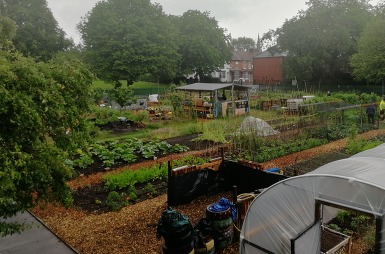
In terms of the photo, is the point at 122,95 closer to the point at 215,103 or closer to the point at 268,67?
the point at 215,103

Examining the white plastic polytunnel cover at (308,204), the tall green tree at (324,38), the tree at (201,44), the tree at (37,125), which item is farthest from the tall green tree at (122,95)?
the tree at (201,44)

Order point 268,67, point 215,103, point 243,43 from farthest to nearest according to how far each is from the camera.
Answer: point 243,43, point 268,67, point 215,103

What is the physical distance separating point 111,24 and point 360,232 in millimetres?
36824

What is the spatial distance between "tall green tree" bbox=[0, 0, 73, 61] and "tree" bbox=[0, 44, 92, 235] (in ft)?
114

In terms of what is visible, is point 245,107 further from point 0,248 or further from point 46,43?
point 46,43

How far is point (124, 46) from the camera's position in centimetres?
3828

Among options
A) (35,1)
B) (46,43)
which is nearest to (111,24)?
(46,43)

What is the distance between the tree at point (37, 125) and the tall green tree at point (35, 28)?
34.8 m

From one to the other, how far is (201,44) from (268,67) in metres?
12.7

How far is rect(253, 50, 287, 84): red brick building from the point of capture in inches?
2058

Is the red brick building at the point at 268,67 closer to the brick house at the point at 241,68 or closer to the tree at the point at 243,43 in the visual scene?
the brick house at the point at 241,68

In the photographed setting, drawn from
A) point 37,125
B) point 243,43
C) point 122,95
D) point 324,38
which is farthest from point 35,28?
point 243,43

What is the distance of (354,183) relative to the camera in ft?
15.9

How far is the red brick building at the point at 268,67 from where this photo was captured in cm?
5228
